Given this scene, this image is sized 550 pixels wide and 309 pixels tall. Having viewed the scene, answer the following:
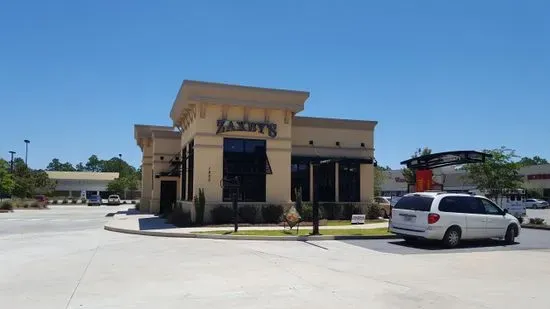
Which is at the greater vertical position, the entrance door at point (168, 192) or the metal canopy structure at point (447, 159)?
the metal canopy structure at point (447, 159)

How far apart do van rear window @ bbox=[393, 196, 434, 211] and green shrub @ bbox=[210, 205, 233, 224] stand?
34.1ft

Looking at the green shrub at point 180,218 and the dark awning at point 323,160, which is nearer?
the green shrub at point 180,218

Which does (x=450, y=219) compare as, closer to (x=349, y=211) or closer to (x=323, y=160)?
(x=349, y=211)

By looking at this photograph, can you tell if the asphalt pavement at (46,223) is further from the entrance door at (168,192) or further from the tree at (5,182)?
the tree at (5,182)

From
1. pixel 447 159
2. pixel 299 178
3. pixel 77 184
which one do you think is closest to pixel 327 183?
pixel 299 178

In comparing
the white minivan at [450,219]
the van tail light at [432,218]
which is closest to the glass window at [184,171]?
the white minivan at [450,219]

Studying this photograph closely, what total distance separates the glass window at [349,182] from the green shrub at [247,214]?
7.09 m

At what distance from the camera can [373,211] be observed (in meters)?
30.1

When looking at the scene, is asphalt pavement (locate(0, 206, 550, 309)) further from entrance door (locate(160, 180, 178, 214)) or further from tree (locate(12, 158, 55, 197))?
tree (locate(12, 158, 55, 197))

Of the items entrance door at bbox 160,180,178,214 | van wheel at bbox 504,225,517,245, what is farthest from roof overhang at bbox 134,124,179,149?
van wheel at bbox 504,225,517,245

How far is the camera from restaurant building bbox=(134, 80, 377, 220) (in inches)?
1029

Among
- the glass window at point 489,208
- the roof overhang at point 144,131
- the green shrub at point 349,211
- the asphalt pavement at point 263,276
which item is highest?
the roof overhang at point 144,131

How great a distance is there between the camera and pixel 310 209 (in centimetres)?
2700

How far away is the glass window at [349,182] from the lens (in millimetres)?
31172
